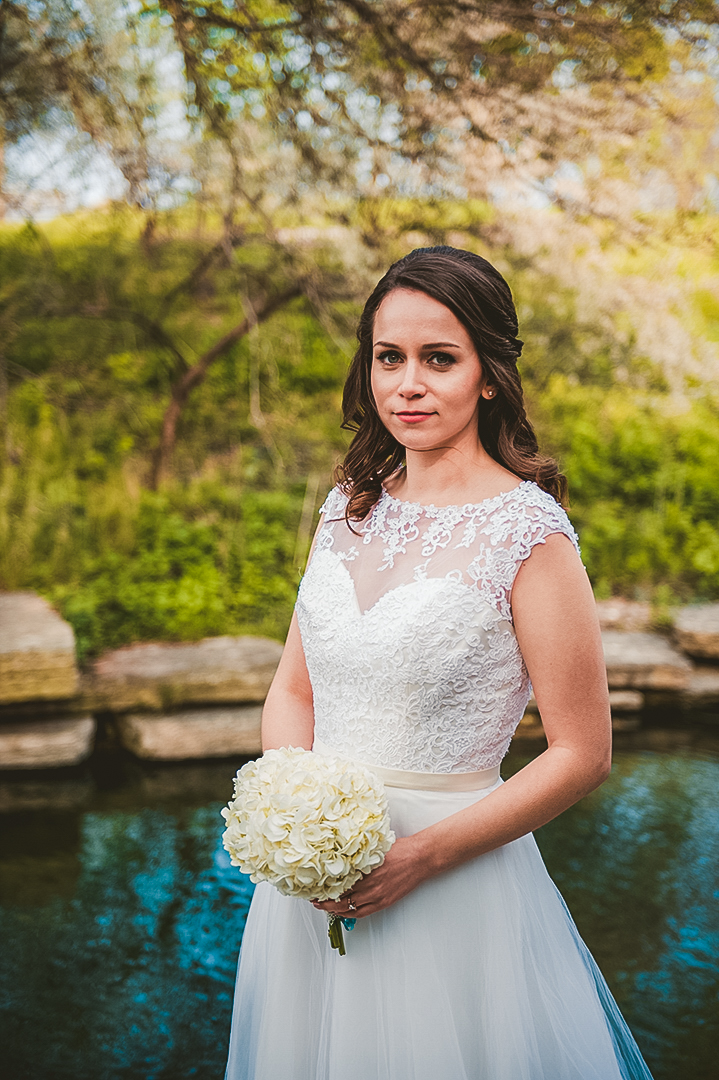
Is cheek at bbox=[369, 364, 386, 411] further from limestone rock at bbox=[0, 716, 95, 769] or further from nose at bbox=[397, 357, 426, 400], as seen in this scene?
limestone rock at bbox=[0, 716, 95, 769]

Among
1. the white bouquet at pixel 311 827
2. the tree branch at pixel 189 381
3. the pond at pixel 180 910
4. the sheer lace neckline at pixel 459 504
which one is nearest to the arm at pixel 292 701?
the sheer lace neckline at pixel 459 504

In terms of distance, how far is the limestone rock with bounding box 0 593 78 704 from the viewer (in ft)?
16.3

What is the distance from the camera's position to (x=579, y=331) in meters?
7.97

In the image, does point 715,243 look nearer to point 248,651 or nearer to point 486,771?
point 248,651

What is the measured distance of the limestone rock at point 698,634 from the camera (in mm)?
6371

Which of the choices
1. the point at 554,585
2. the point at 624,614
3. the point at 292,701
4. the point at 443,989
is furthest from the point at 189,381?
the point at 443,989

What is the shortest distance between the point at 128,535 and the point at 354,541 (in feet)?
17.3

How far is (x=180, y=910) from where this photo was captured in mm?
3938

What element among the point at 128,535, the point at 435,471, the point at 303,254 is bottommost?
the point at 128,535

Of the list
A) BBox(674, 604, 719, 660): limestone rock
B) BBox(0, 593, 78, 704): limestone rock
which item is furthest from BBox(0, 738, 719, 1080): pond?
BBox(674, 604, 719, 660): limestone rock

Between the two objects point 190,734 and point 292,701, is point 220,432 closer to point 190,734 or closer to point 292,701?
point 190,734

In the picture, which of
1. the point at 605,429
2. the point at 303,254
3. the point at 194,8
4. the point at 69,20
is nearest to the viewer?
the point at 194,8

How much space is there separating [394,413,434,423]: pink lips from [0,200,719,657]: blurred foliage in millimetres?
4589

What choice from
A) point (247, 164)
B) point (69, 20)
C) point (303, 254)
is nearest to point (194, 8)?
point (69, 20)
